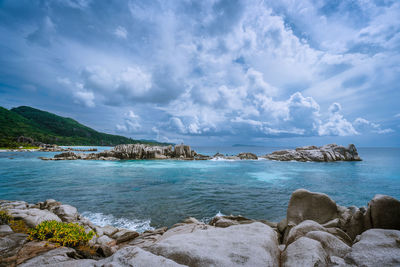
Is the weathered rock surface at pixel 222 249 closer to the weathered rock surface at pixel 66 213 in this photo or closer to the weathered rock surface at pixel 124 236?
the weathered rock surface at pixel 124 236

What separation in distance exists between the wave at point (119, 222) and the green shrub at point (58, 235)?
7.08m

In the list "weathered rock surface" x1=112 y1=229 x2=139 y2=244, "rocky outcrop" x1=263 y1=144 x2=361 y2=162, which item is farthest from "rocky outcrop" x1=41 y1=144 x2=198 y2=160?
"weathered rock surface" x1=112 y1=229 x2=139 y2=244

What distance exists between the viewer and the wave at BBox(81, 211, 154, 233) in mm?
14201

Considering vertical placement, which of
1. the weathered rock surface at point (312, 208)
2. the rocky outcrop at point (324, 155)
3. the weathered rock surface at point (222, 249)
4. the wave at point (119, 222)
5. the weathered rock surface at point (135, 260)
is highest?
the rocky outcrop at point (324, 155)

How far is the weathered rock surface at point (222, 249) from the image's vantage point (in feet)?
16.3

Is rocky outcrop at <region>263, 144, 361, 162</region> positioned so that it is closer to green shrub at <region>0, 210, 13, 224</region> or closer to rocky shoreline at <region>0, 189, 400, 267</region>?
rocky shoreline at <region>0, 189, 400, 267</region>

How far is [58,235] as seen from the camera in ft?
22.9

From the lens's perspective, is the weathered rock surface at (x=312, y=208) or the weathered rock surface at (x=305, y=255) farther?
the weathered rock surface at (x=312, y=208)

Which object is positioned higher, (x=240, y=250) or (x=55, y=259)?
(x=240, y=250)

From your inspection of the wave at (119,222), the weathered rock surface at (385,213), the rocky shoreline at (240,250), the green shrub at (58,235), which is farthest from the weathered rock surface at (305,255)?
the wave at (119,222)

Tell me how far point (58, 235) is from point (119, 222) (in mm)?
9013

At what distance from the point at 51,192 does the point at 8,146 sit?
129725 millimetres

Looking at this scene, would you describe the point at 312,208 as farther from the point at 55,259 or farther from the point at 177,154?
the point at 177,154

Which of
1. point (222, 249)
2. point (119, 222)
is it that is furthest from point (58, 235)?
point (119, 222)
